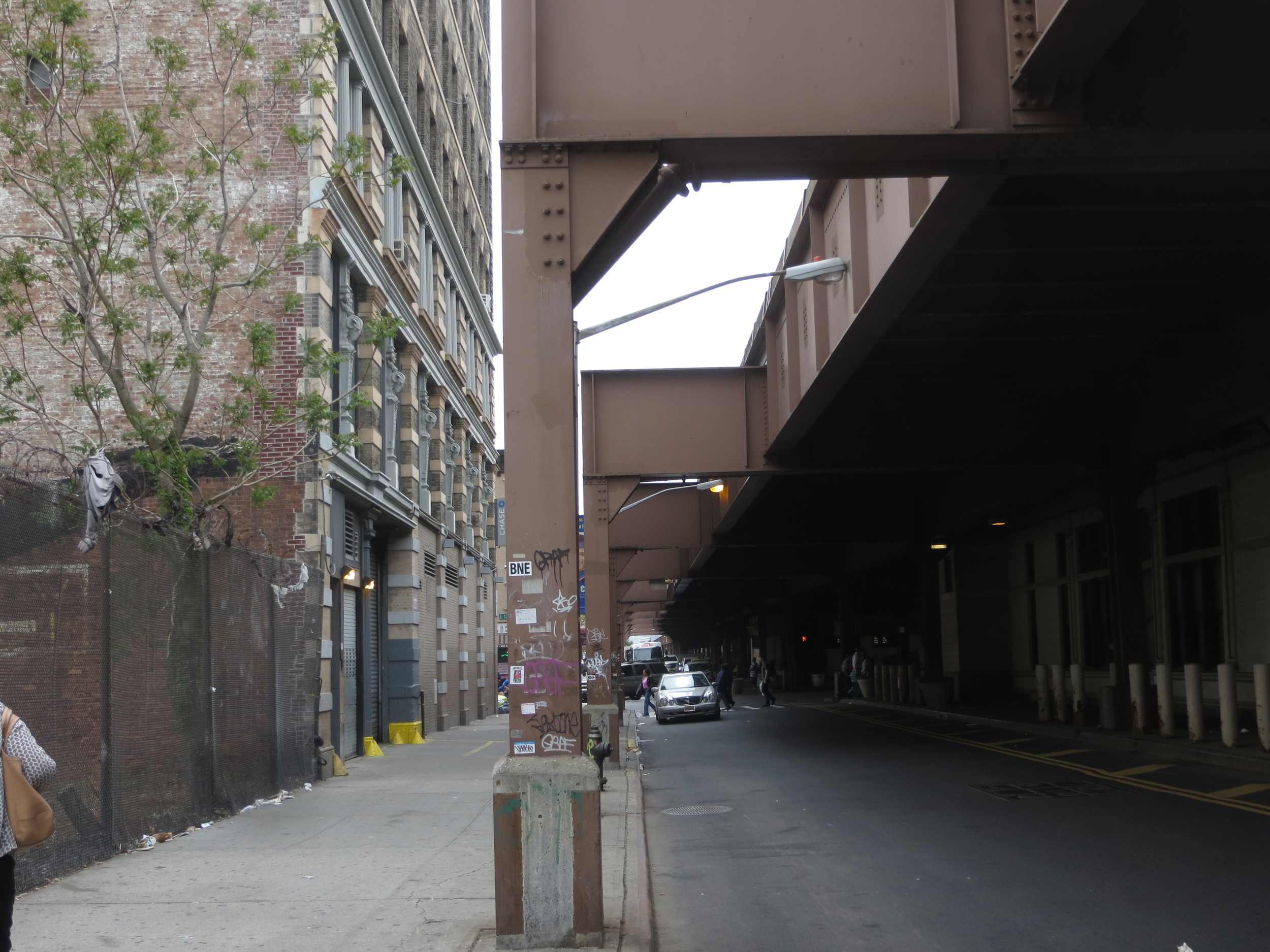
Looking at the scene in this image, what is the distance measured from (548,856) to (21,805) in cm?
305

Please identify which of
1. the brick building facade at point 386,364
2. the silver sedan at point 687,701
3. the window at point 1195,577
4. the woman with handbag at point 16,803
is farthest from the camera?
the silver sedan at point 687,701

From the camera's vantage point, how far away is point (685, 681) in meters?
40.2

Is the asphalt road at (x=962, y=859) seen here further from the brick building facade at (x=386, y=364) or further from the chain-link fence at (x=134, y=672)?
the brick building facade at (x=386, y=364)

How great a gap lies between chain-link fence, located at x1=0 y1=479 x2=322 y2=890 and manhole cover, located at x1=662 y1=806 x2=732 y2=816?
520 centimetres

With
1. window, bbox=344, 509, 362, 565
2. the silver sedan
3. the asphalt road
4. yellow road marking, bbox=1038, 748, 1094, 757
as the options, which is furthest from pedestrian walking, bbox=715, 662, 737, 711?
the asphalt road

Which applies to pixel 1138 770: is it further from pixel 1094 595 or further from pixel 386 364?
pixel 386 364

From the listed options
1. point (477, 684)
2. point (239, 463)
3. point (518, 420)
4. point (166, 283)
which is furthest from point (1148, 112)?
point (477, 684)

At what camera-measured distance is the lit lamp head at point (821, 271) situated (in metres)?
14.1

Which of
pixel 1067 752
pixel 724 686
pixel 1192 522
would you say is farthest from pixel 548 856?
pixel 724 686

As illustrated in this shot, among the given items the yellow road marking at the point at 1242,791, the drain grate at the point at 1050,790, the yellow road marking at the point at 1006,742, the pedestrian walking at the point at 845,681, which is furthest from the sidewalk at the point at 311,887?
the pedestrian walking at the point at 845,681

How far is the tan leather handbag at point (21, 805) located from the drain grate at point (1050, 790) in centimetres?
1174

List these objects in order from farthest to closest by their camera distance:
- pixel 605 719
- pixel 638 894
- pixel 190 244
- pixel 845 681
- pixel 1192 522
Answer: pixel 845 681, pixel 1192 522, pixel 605 719, pixel 190 244, pixel 638 894

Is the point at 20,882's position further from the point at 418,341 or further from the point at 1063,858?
the point at 418,341

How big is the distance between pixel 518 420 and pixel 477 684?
34250mm
